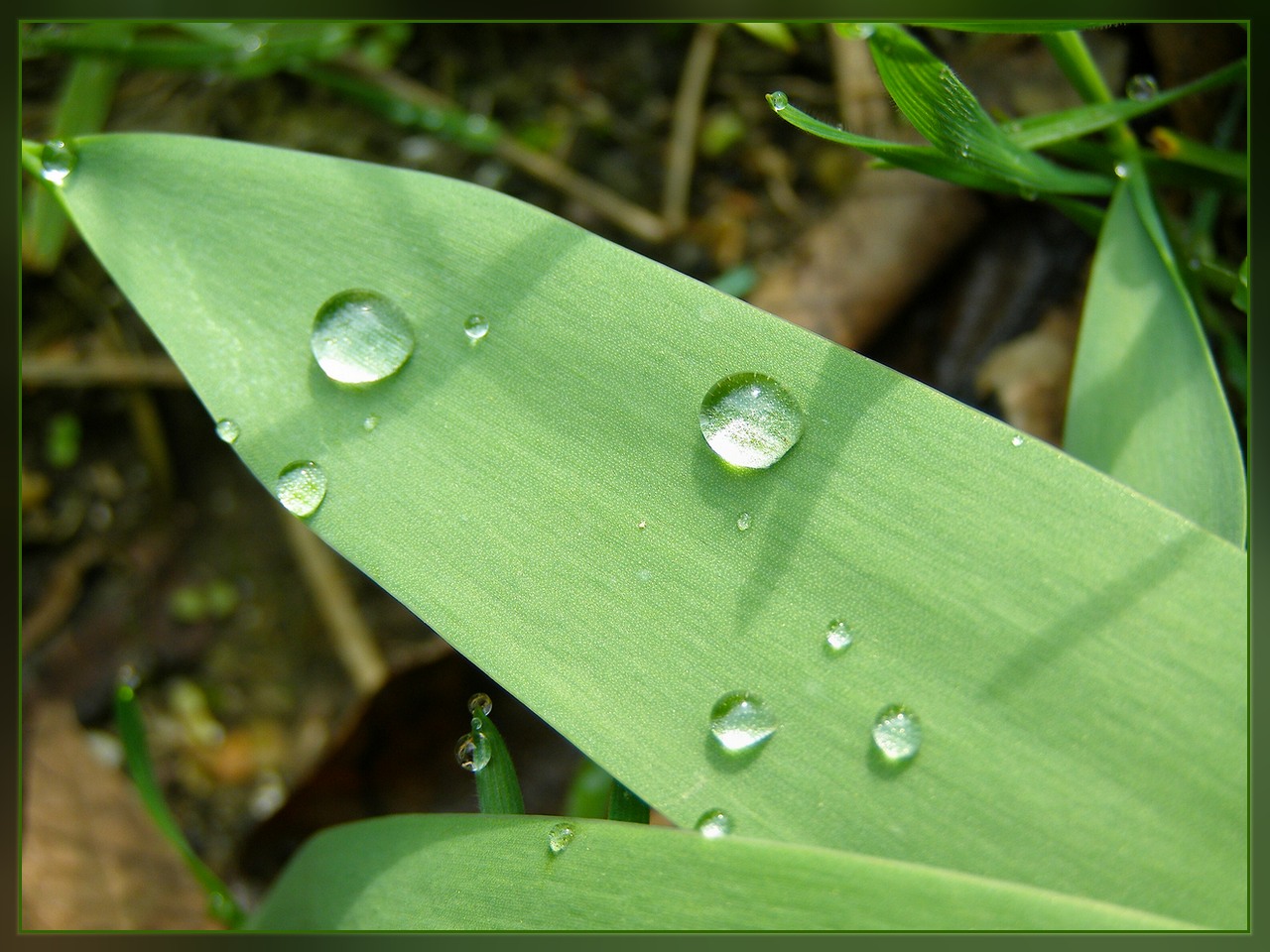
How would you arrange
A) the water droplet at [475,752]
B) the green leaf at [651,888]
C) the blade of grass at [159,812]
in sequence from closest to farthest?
1. the green leaf at [651,888]
2. the water droplet at [475,752]
3. the blade of grass at [159,812]

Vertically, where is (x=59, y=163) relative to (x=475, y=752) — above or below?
above

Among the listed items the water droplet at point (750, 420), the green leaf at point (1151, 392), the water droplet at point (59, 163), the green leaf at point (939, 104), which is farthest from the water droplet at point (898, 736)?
the water droplet at point (59, 163)

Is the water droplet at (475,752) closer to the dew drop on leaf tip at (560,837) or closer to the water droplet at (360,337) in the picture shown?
the dew drop on leaf tip at (560,837)

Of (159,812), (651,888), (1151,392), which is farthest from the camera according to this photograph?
(159,812)

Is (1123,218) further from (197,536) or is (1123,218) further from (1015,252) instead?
(197,536)

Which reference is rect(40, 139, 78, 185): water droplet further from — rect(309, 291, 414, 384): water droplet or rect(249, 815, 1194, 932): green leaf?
rect(249, 815, 1194, 932): green leaf

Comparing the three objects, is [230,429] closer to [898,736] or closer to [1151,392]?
[898,736]

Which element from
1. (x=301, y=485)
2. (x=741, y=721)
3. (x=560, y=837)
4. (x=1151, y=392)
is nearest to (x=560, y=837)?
(x=560, y=837)
